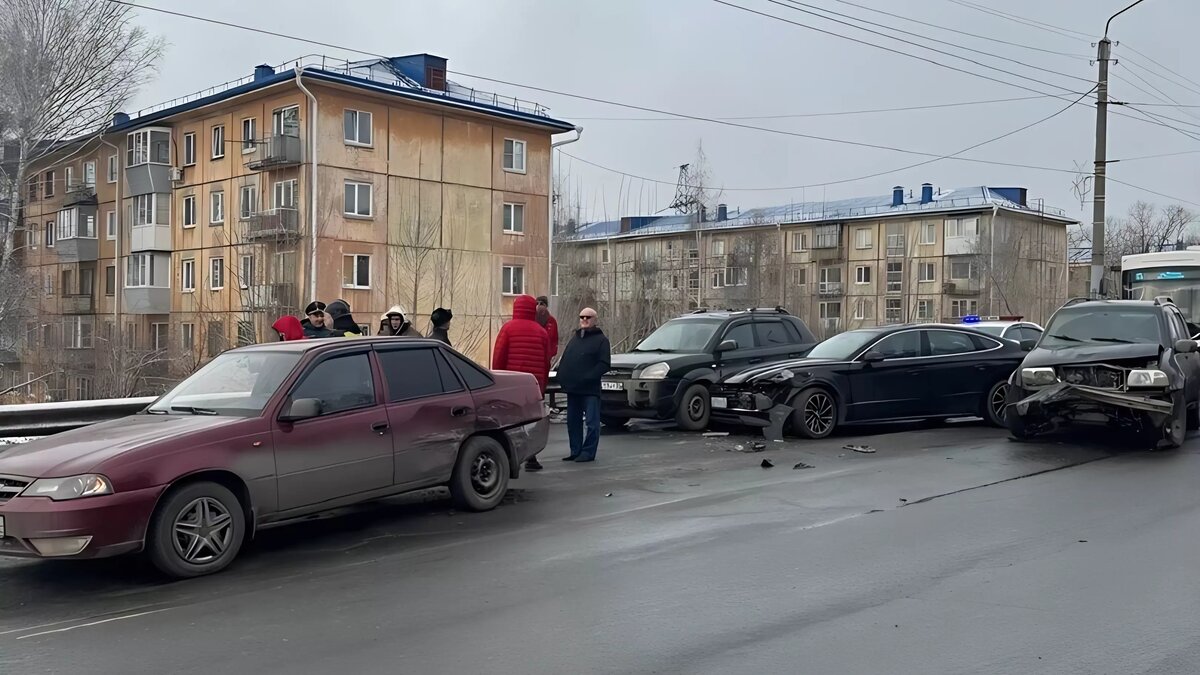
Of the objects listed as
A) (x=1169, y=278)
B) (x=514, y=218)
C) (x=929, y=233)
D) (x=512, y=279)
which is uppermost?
(x=929, y=233)

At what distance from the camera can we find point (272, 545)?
7.82 meters

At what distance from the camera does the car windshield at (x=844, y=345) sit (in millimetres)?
14195

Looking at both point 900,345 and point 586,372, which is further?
point 900,345

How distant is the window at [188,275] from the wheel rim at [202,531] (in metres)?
39.6

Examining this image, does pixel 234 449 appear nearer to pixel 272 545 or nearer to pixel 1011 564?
pixel 272 545

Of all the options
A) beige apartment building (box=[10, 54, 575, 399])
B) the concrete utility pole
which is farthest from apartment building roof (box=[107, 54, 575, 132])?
the concrete utility pole

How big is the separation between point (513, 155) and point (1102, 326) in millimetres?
33724

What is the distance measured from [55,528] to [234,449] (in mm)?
1197

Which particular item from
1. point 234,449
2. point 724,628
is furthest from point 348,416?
point 724,628

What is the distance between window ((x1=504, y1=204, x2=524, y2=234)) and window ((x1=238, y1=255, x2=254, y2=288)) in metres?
11.7

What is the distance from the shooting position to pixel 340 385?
26.0ft

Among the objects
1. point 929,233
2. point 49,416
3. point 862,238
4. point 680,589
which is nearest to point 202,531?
point 680,589

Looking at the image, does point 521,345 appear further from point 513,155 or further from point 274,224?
point 513,155

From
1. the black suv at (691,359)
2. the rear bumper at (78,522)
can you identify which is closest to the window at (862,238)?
the black suv at (691,359)
